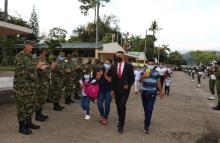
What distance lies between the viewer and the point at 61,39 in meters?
68.8

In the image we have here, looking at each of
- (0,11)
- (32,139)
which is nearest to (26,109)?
(32,139)

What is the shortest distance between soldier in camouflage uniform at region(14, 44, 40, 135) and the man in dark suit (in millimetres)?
1922

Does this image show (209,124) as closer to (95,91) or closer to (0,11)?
(95,91)

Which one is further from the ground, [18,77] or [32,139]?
[18,77]

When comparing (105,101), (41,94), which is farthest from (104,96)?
(41,94)

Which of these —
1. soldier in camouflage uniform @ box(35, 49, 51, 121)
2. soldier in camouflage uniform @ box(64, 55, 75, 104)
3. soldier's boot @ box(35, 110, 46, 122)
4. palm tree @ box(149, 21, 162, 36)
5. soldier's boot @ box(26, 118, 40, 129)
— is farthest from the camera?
palm tree @ box(149, 21, 162, 36)

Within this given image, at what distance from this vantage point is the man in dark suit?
27.5ft

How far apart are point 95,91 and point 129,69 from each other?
54.0 inches

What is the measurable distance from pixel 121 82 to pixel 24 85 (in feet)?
7.29

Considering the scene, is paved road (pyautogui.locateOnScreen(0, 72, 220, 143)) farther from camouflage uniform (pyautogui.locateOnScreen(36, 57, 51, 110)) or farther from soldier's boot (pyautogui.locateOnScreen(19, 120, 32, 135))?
camouflage uniform (pyautogui.locateOnScreen(36, 57, 51, 110))

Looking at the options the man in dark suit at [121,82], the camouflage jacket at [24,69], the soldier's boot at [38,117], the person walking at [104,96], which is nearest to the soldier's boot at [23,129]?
the camouflage jacket at [24,69]

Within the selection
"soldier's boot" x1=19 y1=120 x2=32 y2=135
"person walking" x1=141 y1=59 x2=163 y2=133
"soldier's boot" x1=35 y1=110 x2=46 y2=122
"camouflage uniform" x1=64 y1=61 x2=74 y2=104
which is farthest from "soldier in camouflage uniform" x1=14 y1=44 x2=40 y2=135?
"camouflage uniform" x1=64 y1=61 x2=74 y2=104

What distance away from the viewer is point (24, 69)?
7.56 m

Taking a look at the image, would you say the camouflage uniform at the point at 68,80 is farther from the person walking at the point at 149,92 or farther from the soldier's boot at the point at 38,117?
the person walking at the point at 149,92
